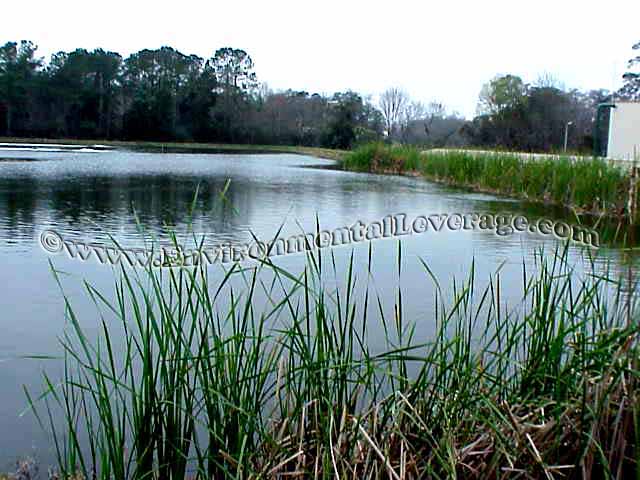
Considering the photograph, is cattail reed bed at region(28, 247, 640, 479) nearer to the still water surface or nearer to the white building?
the still water surface

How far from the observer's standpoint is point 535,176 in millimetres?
7781

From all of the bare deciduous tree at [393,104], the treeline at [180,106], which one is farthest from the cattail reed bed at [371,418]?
the bare deciduous tree at [393,104]

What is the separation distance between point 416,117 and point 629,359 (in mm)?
28606

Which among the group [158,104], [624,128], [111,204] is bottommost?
[111,204]

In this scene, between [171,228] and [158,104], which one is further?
[158,104]

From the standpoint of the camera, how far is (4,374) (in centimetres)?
212

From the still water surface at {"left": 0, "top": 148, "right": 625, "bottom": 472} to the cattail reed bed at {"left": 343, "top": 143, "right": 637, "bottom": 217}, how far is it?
16.2 inches

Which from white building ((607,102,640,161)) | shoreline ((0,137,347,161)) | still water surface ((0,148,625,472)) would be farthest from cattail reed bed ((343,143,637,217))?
shoreline ((0,137,347,161))

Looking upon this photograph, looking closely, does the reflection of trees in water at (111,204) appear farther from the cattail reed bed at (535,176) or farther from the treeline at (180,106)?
the treeline at (180,106)

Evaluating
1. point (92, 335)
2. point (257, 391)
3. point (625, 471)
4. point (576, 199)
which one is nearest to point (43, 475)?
point (257, 391)

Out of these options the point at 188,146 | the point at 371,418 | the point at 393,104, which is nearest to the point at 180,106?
the point at 188,146

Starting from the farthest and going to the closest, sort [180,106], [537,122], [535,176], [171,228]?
1. [180,106]
2. [537,122]
3. [535,176]
4. [171,228]

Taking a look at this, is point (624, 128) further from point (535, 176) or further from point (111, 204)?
point (111, 204)

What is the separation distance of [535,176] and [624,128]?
461 centimetres
